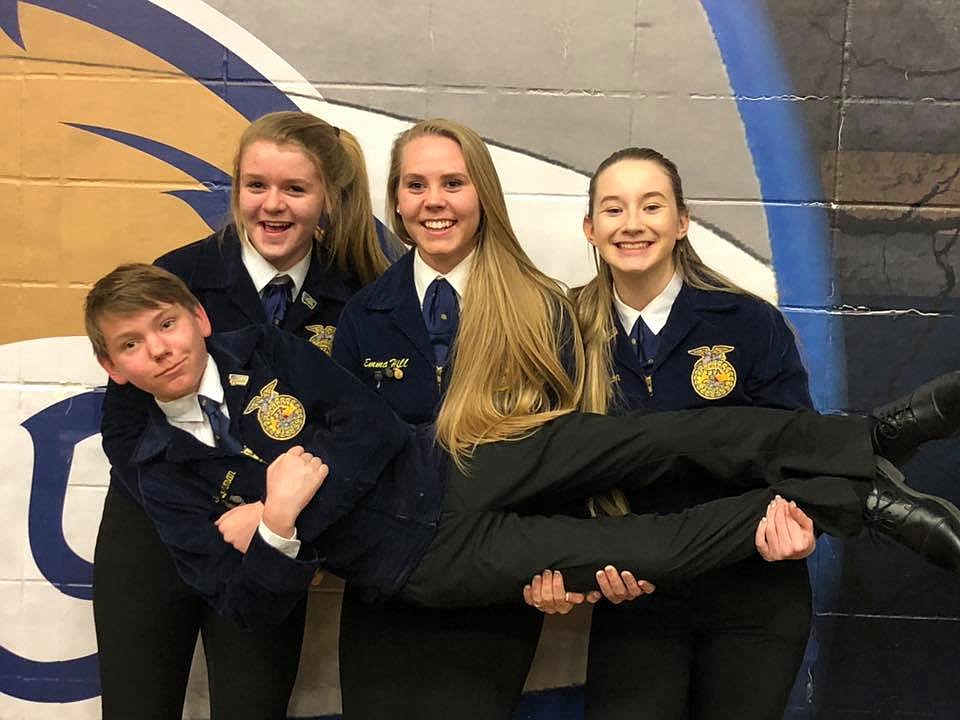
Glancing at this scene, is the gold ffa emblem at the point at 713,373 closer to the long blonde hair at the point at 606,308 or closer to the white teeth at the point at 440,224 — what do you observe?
the long blonde hair at the point at 606,308

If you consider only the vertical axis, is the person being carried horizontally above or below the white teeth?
below

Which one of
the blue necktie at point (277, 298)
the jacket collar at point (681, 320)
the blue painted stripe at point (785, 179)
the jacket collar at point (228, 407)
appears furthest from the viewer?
the blue painted stripe at point (785, 179)

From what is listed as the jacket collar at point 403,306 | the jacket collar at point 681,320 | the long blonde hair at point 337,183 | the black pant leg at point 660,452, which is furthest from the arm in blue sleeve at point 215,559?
the jacket collar at point 681,320

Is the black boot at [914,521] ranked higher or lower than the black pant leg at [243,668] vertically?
higher

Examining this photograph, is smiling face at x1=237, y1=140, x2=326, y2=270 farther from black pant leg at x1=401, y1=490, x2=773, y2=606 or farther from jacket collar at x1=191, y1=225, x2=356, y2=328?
black pant leg at x1=401, y1=490, x2=773, y2=606

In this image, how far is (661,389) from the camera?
1772 mm

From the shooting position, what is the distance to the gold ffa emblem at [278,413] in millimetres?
1688

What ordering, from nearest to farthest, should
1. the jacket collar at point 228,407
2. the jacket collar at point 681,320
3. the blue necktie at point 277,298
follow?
1. the jacket collar at point 228,407
2. the jacket collar at point 681,320
3. the blue necktie at point 277,298

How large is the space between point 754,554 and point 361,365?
0.81 meters

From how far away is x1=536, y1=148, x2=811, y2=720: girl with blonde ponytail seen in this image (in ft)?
5.59

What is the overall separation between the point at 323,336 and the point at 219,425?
0.31 meters

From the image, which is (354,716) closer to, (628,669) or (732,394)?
(628,669)

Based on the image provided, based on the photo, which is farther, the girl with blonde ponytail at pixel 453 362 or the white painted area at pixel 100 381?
the white painted area at pixel 100 381

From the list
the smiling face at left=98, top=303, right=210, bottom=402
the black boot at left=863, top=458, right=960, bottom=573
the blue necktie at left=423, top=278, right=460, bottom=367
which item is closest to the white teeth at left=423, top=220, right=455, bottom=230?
the blue necktie at left=423, top=278, right=460, bottom=367
